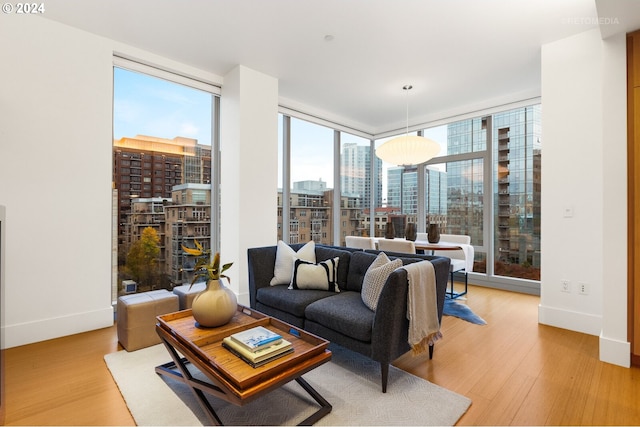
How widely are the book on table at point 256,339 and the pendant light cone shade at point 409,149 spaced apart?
10.4 ft

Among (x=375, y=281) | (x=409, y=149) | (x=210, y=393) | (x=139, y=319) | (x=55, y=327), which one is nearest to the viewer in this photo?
(x=210, y=393)

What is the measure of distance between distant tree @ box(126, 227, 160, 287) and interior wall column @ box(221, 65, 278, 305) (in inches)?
30.1

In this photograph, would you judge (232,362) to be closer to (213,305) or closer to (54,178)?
(213,305)

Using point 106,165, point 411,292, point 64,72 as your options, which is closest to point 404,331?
point 411,292

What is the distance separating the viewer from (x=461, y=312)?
11.7ft

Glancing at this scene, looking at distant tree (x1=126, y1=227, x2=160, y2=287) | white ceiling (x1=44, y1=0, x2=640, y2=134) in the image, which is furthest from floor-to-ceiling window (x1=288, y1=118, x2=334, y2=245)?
distant tree (x1=126, y1=227, x2=160, y2=287)

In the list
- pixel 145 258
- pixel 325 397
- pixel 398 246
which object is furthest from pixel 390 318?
pixel 145 258

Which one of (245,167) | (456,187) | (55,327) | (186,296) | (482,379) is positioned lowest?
(482,379)

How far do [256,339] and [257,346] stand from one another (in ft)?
0.23

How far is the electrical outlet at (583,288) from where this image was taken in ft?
9.80

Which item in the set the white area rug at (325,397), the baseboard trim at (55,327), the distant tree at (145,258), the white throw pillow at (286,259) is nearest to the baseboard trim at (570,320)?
the white area rug at (325,397)

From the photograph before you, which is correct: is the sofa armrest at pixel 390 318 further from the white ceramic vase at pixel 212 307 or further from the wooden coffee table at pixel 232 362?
the white ceramic vase at pixel 212 307

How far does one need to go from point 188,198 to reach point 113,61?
5.40ft

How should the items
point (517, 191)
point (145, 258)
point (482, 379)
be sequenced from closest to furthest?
point (482, 379) < point (145, 258) < point (517, 191)
